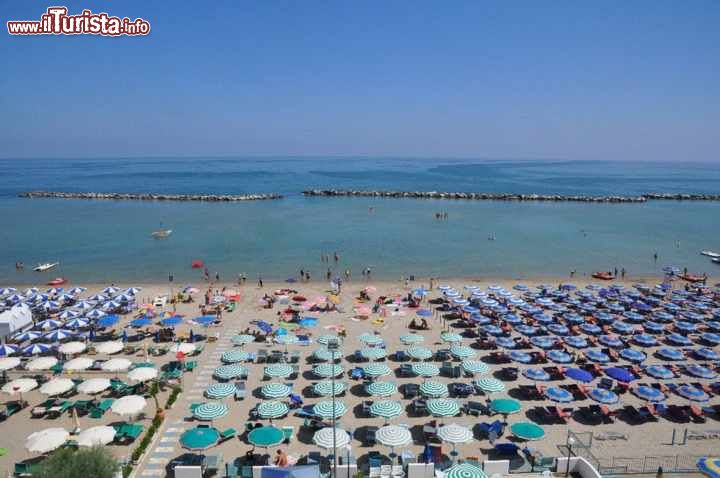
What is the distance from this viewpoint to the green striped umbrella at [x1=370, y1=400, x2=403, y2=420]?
1591 cm

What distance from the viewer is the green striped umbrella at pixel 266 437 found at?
14.5 meters

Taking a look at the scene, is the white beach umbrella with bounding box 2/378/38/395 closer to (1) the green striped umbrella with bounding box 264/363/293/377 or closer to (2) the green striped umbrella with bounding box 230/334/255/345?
(2) the green striped umbrella with bounding box 230/334/255/345

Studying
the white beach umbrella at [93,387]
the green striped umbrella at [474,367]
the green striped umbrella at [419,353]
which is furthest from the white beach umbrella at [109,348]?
the green striped umbrella at [474,367]

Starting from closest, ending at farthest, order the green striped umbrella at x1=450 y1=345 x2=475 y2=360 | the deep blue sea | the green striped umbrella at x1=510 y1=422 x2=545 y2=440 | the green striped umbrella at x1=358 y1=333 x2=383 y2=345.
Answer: the green striped umbrella at x1=510 y1=422 x2=545 y2=440
the green striped umbrella at x1=450 y1=345 x2=475 y2=360
the green striped umbrella at x1=358 y1=333 x2=383 y2=345
the deep blue sea

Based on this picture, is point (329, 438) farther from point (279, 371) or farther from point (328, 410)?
point (279, 371)

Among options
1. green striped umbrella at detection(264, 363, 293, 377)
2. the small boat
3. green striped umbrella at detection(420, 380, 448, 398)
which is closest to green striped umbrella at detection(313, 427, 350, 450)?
green striped umbrella at detection(420, 380, 448, 398)

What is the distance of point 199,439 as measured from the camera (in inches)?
566

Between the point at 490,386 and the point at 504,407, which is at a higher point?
the point at 490,386

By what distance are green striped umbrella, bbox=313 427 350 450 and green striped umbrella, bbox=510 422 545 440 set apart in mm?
5720

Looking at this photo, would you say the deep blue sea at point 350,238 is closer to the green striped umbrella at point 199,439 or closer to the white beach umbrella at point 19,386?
the white beach umbrella at point 19,386

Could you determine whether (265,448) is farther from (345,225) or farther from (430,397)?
(345,225)

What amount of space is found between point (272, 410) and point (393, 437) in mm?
4609

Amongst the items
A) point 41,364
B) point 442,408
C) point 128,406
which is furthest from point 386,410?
point 41,364

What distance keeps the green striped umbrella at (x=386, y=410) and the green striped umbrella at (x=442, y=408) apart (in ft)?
3.84
